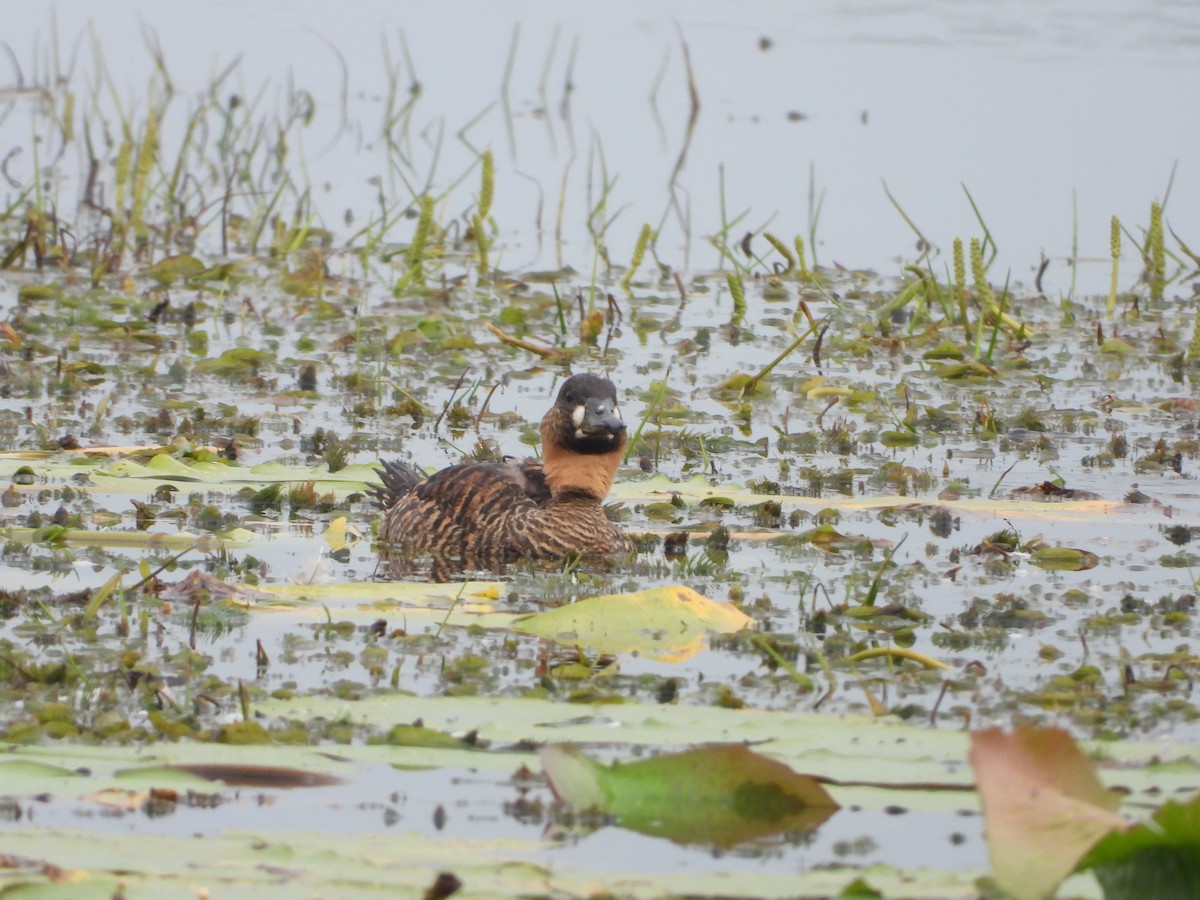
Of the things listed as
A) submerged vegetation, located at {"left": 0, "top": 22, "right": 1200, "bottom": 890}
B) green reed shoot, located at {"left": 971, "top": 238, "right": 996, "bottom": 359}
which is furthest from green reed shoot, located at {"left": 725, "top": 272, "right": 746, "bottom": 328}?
green reed shoot, located at {"left": 971, "top": 238, "right": 996, "bottom": 359}

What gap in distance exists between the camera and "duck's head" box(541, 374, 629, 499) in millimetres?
8594

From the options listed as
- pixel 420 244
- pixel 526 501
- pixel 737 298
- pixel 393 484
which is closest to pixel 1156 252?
pixel 737 298

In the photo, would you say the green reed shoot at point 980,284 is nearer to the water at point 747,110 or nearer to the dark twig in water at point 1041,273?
the dark twig in water at point 1041,273

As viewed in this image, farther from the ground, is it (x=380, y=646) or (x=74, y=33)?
(x=74, y=33)

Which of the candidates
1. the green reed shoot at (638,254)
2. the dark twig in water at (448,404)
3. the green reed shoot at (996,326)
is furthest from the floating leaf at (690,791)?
the green reed shoot at (638,254)

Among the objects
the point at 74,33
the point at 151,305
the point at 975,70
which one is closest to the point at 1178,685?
the point at 151,305

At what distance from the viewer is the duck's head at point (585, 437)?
8594 mm

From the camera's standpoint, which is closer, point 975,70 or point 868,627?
point 868,627

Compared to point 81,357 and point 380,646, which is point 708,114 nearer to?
point 81,357

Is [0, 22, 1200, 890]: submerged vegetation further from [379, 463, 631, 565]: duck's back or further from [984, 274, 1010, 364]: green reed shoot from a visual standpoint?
[379, 463, 631, 565]: duck's back

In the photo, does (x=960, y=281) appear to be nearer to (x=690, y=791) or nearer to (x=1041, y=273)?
(x=1041, y=273)

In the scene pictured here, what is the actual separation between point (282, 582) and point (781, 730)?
2458 mm

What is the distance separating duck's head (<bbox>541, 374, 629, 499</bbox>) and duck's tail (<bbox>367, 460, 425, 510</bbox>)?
0.55m

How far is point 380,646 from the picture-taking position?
257 inches
